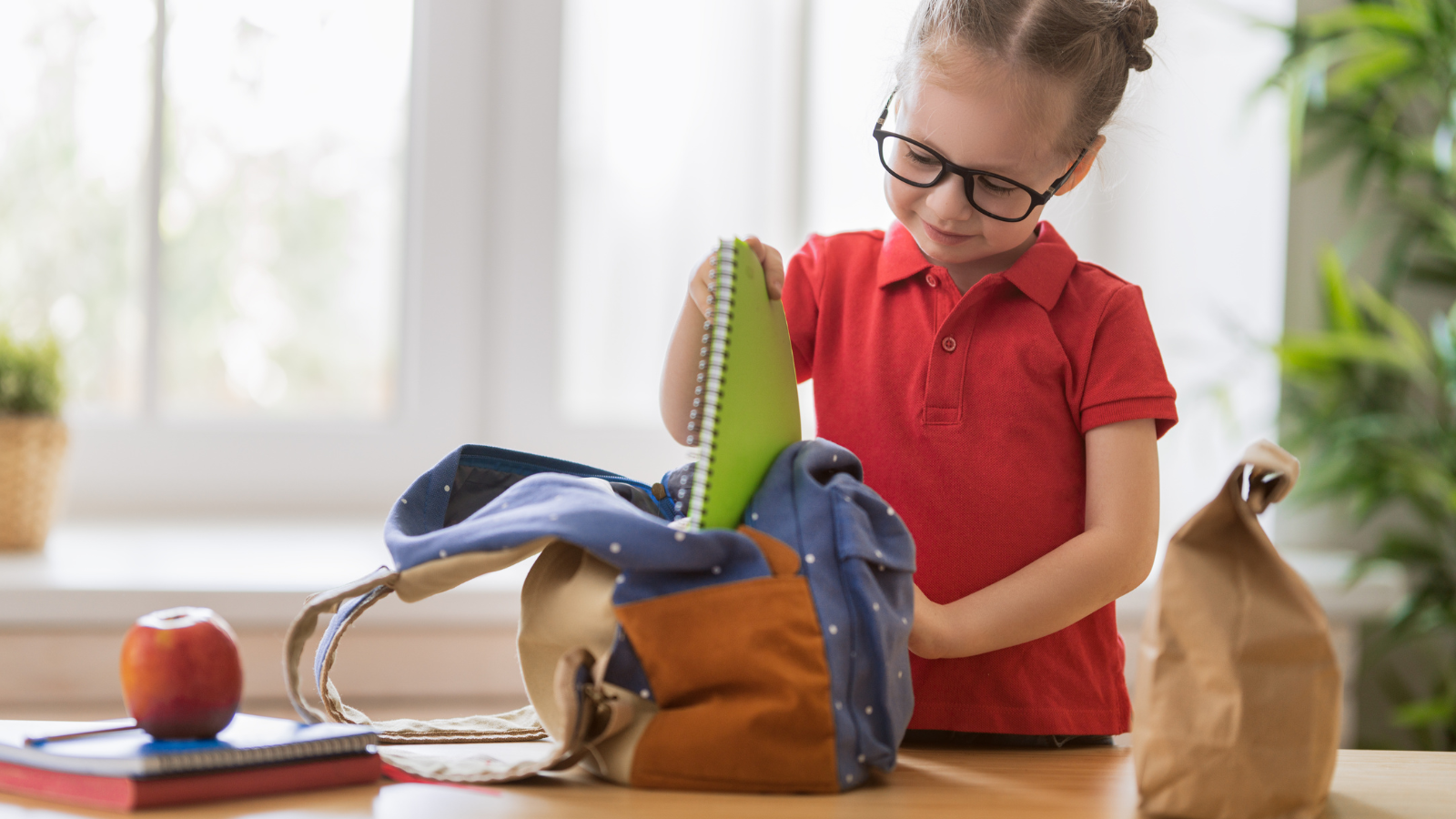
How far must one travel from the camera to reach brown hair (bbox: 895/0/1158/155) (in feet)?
2.52

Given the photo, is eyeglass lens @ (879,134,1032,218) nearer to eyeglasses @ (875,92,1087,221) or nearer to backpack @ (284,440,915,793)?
eyeglasses @ (875,92,1087,221)

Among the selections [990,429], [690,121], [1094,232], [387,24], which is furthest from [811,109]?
[990,429]

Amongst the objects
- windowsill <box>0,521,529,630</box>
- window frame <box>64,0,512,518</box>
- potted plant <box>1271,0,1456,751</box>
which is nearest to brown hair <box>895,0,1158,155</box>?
windowsill <box>0,521,529,630</box>

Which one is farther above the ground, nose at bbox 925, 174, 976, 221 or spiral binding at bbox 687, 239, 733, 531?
nose at bbox 925, 174, 976, 221

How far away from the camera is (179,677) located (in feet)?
1.77

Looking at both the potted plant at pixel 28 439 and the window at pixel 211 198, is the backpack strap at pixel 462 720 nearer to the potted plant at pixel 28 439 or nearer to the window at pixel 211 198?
the potted plant at pixel 28 439

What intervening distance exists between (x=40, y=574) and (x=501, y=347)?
0.68 m

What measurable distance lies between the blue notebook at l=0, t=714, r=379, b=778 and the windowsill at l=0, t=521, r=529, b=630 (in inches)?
28.1

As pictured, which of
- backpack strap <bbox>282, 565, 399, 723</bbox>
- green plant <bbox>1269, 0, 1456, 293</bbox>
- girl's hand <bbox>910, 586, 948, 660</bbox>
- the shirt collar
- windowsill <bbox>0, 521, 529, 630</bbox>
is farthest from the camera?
green plant <bbox>1269, 0, 1456, 293</bbox>

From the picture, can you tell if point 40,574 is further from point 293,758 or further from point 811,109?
point 811,109

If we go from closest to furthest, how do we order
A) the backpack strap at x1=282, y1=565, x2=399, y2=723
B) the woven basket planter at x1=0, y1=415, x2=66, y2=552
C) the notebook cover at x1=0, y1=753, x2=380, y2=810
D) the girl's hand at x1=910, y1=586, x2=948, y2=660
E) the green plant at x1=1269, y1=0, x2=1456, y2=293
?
the notebook cover at x1=0, y1=753, x2=380, y2=810
the backpack strap at x1=282, y1=565, x2=399, y2=723
the girl's hand at x1=910, y1=586, x2=948, y2=660
the woven basket planter at x1=0, y1=415, x2=66, y2=552
the green plant at x1=1269, y1=0, x2=1456, y2=293

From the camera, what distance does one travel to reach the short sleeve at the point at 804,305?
89 centimetres

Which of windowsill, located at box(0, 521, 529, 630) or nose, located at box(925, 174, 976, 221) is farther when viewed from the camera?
windowsill, located at box(0, 521, 529, 630)

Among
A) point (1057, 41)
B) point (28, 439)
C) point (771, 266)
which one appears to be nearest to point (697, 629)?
point (771, 266)
